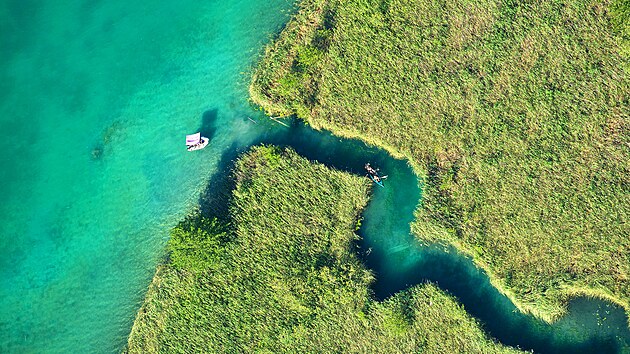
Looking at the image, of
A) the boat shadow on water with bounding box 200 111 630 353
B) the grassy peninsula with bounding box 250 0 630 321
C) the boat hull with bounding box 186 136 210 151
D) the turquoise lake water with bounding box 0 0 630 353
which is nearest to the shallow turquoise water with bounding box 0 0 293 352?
the turquoise lake water with bounding box 0 0 630 353

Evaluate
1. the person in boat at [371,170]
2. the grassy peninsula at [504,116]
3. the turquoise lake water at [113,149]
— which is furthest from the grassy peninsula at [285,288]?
the grassy peninsula at [504,116]

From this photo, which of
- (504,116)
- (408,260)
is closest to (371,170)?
(408,260)

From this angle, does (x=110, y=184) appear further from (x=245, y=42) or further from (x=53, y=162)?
(x=245, y=42)

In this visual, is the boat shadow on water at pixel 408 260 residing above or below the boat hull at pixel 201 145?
below

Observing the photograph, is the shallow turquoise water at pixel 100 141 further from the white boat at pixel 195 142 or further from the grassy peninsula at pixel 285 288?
the grassy peninsula at pixel 285 288

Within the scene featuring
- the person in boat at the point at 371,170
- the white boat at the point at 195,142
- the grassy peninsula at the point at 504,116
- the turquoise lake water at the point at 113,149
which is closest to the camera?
the grassy peninsula at the point at 504,116

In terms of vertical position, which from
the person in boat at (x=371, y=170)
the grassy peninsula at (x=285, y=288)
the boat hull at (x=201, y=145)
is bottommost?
the grassy peninsula at (x=285, y=288)

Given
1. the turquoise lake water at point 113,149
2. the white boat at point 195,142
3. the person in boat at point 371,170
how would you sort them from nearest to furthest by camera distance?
the person in boat at point 371,170 < the white boat at point 195,142 < the turquoise lake water at point 113,149
